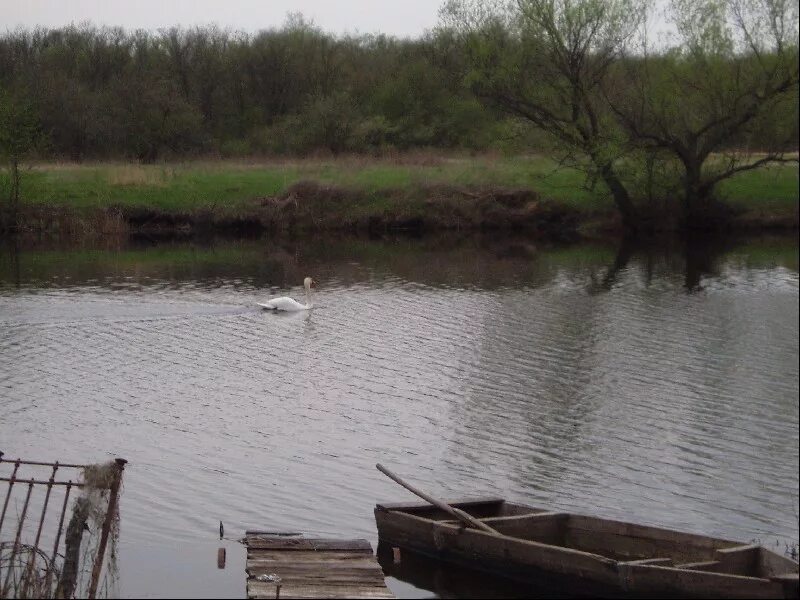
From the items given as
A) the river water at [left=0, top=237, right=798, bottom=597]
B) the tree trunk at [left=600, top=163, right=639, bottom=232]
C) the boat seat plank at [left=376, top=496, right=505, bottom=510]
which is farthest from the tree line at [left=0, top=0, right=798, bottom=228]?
the boat seat plank at [left=376, top=496, right=505, bottom=510]

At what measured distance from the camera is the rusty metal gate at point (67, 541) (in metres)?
11.7

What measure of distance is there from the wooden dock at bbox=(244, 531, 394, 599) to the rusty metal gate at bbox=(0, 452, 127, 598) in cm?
176

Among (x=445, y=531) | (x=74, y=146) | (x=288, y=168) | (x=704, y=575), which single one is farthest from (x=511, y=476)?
(x=74, y=146)

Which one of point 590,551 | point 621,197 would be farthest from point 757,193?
point 590,551

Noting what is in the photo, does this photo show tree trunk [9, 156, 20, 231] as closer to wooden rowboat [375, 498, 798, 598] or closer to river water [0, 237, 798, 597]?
river water [0, 237, 798, 597]

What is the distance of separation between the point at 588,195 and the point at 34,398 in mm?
38875

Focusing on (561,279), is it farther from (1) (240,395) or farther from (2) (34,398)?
(2) (34,398)

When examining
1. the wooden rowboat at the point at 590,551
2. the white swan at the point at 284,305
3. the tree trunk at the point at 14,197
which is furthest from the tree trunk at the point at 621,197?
the wooden rowboat at the point at 590,551

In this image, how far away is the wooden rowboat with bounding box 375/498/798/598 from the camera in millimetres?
12258

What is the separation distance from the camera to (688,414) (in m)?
21.7

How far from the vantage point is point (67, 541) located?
11.9m

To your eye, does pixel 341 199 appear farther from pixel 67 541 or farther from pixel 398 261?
pixel 67 541

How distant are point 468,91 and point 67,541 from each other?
5231 centimetres

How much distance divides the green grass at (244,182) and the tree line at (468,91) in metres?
1.81
